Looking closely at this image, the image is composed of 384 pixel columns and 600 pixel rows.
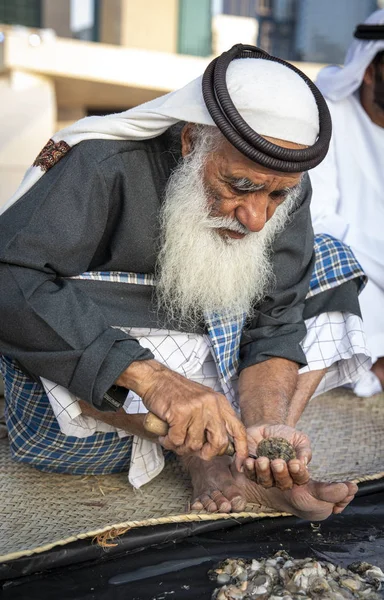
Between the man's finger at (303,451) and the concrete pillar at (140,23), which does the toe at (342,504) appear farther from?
the concrete pillar at (140,23)

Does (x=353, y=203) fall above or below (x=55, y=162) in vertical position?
below

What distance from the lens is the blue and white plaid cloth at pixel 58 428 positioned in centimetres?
257

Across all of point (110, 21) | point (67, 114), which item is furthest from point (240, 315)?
point (67, 114)

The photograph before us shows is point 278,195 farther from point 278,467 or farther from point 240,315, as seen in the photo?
point 278,467

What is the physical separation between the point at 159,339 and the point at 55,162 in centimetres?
67

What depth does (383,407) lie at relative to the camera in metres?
3.64

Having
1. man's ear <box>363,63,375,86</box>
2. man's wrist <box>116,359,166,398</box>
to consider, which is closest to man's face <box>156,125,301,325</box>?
man's wrist <box>116,359,166,398</box>

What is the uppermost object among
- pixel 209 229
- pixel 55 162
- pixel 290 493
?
pixel 55 162

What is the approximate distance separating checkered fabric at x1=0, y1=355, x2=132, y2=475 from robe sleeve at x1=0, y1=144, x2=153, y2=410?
0.72ft

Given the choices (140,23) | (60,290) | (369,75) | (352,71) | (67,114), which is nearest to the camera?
(60,290)

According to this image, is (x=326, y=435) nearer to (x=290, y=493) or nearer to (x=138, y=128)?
(x=290, y=493)

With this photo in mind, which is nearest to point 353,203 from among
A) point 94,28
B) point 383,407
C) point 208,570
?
point 383,407

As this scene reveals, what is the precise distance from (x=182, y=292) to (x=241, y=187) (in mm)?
421

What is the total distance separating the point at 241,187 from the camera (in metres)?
2.39
